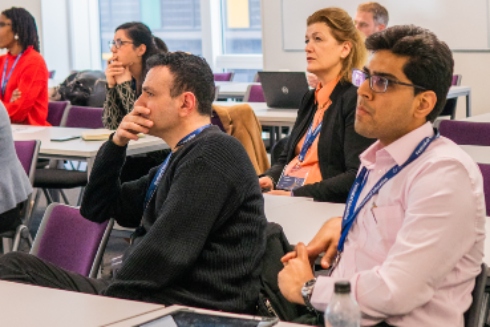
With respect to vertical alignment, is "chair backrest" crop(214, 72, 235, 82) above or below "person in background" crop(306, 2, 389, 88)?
below

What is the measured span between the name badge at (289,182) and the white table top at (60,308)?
180 cm

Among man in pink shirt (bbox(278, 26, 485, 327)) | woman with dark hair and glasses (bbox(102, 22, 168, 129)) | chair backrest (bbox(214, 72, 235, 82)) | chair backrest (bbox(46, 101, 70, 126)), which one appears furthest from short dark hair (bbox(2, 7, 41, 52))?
man in pink shirt (bbox(278, 26, 485, 327))

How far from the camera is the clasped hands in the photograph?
2426mm

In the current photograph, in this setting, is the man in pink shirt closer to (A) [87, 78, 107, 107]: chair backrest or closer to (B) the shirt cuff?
(B) the shirt cuff

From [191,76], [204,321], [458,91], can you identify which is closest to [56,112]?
[458,91]

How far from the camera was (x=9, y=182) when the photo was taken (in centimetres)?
443

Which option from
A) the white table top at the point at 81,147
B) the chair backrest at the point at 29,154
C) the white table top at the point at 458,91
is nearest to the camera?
the chair backrest at the point at 29,154

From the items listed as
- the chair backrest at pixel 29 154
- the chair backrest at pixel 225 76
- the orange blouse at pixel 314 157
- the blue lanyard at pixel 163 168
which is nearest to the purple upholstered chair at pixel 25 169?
A: the chair backrest at pixel 29 154

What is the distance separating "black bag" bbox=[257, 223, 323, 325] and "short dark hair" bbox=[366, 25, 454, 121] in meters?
0.71

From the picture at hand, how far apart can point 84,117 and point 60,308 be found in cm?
428

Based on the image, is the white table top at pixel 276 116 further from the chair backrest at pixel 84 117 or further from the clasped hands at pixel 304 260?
the clasped hands at pixel 304 260

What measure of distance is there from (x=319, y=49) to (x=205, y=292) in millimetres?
1794

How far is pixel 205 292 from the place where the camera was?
2719 mm

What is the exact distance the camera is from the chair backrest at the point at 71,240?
10.8 feet
